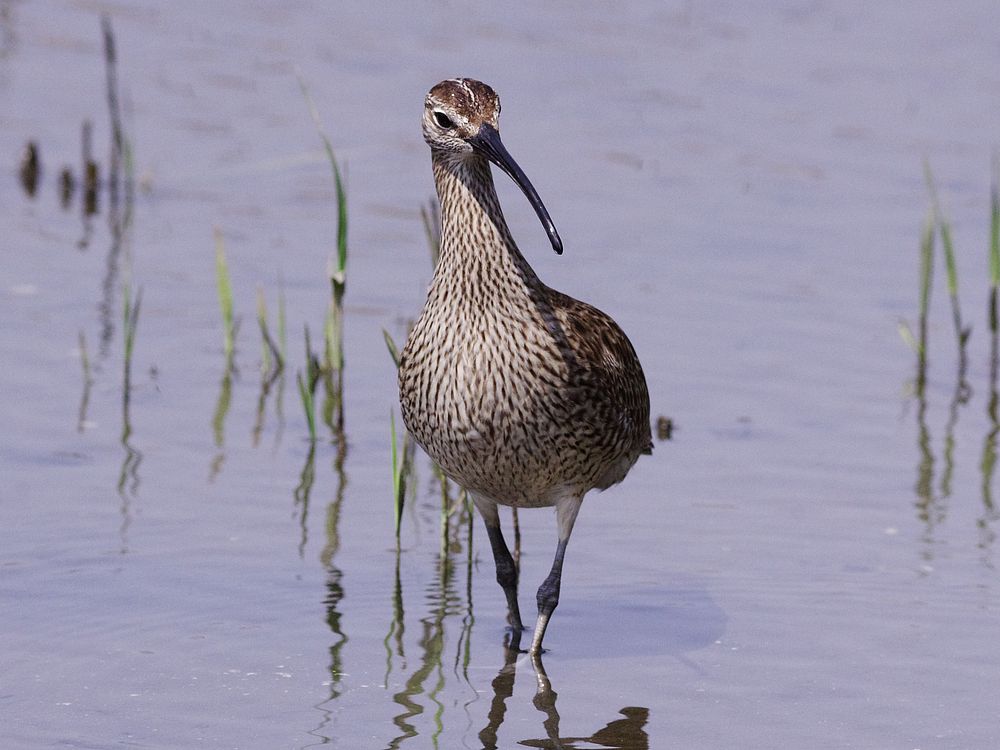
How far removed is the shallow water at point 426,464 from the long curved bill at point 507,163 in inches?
60.5

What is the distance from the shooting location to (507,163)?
5.77m

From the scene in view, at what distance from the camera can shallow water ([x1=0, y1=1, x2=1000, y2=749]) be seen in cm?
607

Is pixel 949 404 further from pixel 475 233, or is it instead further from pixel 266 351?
pixel 475 233

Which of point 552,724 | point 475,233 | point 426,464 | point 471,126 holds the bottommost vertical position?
point 552,724

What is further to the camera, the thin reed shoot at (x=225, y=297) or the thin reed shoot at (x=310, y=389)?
the thin reed shoot at (x=225, y=297)

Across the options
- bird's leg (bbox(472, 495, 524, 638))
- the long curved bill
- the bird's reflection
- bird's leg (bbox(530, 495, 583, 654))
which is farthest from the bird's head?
the bird's reflection

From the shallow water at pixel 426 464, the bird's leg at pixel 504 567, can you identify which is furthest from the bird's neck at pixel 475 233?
the shallow water at pixel 426 464

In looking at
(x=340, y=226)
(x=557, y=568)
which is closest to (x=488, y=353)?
(x=557, y=568)

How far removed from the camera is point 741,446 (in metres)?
8.32

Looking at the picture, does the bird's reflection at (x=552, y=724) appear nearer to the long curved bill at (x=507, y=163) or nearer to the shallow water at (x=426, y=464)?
the shallow water at (x=426, y=464)

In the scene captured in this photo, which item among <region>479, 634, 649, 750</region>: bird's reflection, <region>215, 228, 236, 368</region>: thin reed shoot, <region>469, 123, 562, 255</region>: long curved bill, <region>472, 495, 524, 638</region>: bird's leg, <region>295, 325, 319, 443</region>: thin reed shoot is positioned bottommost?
<region>479, 634, 649, 750</region>: bird's reflection

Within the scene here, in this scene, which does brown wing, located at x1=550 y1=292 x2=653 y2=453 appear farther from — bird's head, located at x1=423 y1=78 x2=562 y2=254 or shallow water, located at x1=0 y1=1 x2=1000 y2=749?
shallow water, located at x1=0 y1=1 x2=1000 y2=749

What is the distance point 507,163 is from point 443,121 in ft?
1.10

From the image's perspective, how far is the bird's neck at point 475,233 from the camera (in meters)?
6.02
